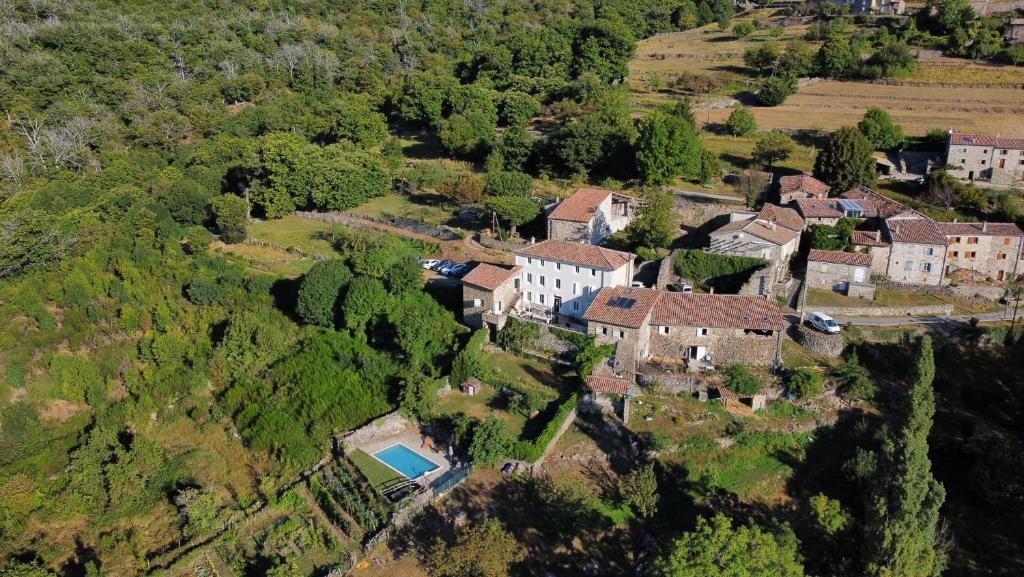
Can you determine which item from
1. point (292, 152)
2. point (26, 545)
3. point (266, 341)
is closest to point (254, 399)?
point (266, 341)

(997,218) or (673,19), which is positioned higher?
(673,19)

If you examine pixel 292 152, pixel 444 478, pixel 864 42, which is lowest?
pixel 444 478

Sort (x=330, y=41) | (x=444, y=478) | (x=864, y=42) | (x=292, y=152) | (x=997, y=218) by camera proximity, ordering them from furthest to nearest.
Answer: (x=330, y=41)
(x=864, y=42)
(x=292, y=152)
(x=997, y=218)
(x=444, y=478)

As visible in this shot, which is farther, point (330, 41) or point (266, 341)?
point (330, 41)

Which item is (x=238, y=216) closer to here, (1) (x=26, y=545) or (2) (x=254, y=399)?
(2) (x=254, y=399)

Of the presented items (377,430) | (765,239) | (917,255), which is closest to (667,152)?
(765,239)

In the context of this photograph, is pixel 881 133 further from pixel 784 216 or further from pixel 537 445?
pixel 537 445

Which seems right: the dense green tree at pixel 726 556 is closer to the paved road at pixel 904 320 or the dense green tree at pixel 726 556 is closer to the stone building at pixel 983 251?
the paved road at pixel 904 320

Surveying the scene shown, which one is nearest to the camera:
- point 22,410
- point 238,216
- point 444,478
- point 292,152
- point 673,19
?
point 444,478
